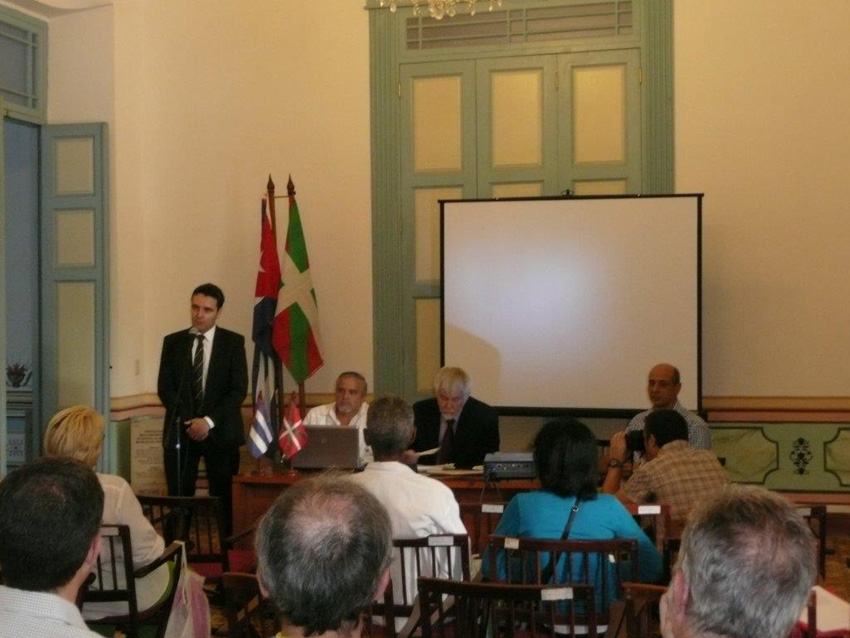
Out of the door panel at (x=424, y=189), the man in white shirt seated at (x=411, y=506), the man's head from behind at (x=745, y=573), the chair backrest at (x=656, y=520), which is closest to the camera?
the man's head from behind at (x=745, y=573)

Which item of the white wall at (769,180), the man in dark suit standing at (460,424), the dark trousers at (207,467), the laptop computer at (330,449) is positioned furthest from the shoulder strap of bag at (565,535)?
the white wall at (769,180)

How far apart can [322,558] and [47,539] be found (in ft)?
2.63

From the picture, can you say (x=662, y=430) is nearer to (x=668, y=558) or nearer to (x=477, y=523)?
(x=477, y=523)

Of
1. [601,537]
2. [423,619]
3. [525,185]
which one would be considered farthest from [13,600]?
[525,185]

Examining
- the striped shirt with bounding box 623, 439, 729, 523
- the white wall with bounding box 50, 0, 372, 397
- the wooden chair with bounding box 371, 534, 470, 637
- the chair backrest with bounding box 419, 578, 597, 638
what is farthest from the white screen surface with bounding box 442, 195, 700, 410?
the chair backrest with bounding box 419, 578, 597, 638

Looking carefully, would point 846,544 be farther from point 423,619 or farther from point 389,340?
point 423,619

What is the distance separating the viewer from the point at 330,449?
547 centimetres

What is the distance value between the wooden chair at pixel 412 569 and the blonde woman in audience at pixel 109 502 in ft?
2.91

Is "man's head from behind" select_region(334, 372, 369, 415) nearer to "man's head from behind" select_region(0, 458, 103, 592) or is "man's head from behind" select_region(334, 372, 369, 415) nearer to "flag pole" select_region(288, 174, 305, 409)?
"flag pole" select_region(288, 174, 305, 409)

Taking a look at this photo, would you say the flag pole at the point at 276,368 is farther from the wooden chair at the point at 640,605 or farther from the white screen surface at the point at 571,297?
the wooden chair at the point at 640,605

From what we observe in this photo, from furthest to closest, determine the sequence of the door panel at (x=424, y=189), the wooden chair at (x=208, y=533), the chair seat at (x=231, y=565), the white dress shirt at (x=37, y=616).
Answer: the door panel at (x=424, y=189) < the chair seat at (x=231, y=565) < the wooden chair at (x=208, y=533) < the white dress shirt at (x=37, y=616)

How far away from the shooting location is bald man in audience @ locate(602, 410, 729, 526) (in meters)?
4.60

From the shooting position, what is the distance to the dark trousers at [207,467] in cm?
679

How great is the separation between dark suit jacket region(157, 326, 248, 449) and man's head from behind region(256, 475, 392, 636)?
192 inches
